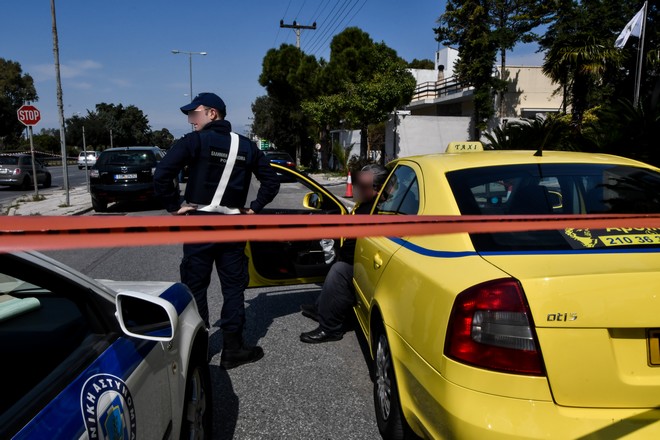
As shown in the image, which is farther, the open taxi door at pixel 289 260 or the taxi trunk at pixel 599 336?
the open taxi door at pixel 289 260

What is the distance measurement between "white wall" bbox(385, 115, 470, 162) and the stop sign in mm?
17992

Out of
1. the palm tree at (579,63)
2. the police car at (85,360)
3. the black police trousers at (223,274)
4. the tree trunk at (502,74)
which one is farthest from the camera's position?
the tree trunk at (502,74)

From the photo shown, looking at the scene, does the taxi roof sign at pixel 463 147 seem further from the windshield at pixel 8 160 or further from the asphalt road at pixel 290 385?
the windshield at pixel 8 160

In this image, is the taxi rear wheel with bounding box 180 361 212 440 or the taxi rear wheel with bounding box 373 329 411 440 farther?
the taxi rear wheel with bounding box 373 329 411 440

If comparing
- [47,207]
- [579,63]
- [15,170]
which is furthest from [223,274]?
[15,170]

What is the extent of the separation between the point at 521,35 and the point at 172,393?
31.5 metres

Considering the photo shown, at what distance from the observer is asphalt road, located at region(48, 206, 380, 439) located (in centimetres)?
297

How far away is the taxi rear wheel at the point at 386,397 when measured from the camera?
8.25ft

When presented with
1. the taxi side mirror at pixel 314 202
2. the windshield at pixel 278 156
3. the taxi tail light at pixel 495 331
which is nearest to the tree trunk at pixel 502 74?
the windshield at pixel 278 156

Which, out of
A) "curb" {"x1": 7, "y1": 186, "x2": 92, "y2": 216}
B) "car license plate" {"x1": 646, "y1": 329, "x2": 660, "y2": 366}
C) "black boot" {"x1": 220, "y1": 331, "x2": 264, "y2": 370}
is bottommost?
"black boot" {"x1": 220, "y1": 331, "x2": 264, "y2": 370}

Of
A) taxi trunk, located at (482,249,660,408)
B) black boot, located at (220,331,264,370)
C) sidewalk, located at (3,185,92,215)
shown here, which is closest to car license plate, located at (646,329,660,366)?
taxi trunk, located at (482,249,660,408)

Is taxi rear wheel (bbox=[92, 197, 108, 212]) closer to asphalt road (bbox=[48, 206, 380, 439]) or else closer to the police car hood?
asphalt road (bbox=[48, 206, 380, 439])

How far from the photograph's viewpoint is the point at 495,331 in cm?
183

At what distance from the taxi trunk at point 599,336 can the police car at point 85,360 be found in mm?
1360
